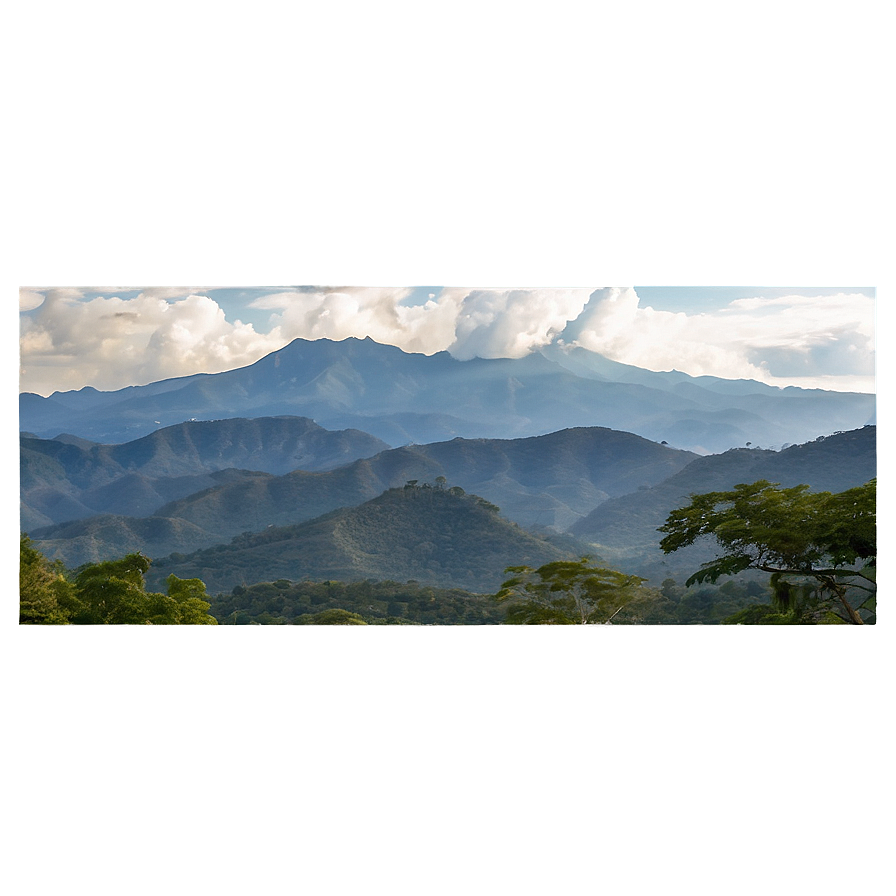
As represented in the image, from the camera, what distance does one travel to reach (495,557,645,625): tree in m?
10.4

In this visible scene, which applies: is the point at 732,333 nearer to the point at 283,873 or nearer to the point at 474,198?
the point at 474,198

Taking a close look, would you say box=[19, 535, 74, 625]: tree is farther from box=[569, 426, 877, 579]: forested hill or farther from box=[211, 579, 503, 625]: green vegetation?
box=[569, 426, 877, 579]: forested hill

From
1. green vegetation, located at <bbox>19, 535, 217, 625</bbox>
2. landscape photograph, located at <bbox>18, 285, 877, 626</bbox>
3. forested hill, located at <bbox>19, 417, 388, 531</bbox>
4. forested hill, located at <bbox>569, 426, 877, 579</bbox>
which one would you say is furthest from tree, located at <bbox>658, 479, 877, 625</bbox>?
green vegetation, located at <bbox>19, 535, 217, 625</bbox>

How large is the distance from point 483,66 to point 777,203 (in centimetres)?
327

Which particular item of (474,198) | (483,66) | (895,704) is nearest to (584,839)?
(895,704)

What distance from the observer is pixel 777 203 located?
7.34m

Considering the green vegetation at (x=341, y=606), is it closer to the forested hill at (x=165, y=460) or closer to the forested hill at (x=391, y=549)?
the forested hill at (x=391, y=549)

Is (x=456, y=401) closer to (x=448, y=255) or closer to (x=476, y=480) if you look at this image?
(x=476, y=480)

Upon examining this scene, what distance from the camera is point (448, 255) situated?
906 cm

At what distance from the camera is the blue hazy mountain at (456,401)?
10664 millimetres

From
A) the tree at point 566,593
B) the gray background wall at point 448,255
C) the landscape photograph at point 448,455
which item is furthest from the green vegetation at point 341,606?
the gray background wall at point 448,255

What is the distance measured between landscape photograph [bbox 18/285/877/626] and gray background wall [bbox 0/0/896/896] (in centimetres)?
131

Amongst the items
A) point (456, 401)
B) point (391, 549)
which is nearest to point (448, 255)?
point (456, 401)

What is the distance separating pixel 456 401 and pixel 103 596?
4.84 meters
